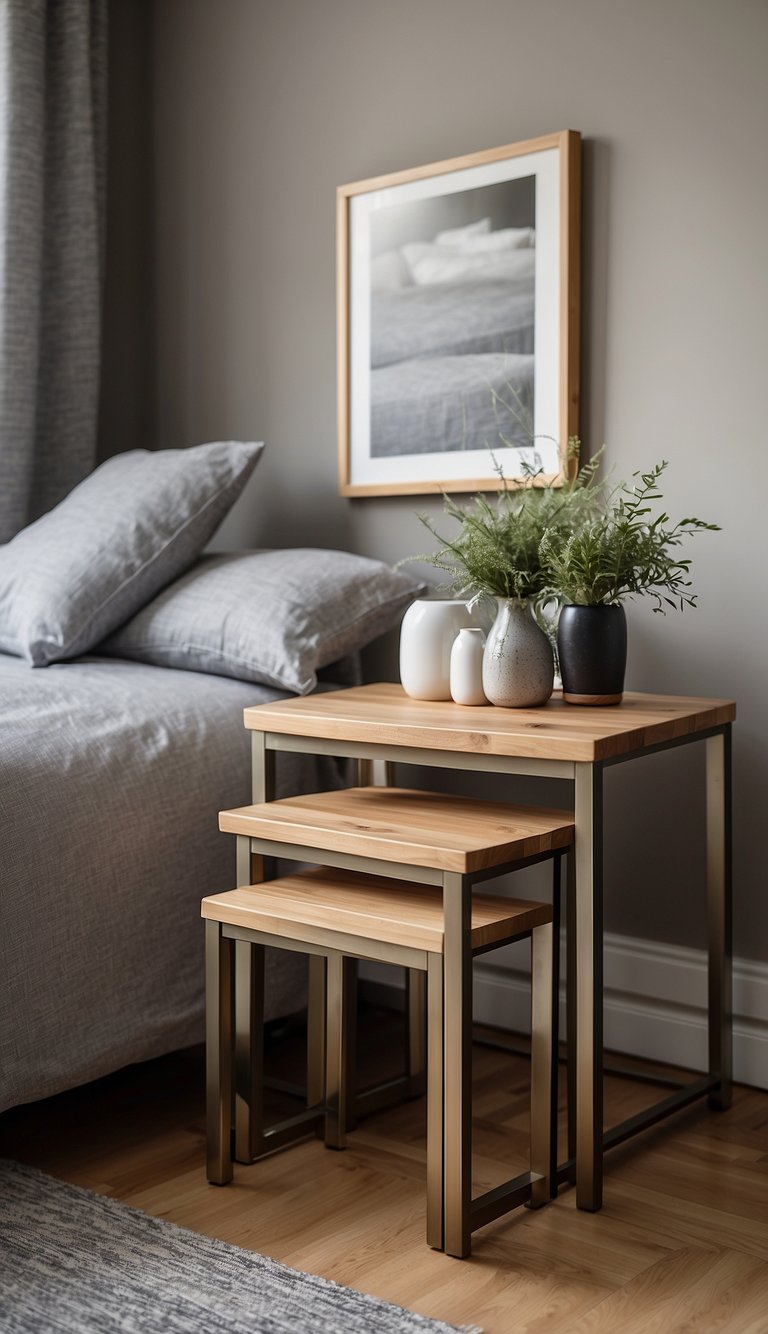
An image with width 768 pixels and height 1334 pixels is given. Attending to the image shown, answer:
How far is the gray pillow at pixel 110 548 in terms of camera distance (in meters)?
2.22

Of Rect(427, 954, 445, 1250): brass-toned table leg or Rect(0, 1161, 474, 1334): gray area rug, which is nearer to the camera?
Rect(0, 1161, 474, 1334): gray area rug

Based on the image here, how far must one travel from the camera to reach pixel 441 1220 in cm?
158

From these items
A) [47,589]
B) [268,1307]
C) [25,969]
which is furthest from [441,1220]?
[47,589]

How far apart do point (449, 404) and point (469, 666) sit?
0.71 meters

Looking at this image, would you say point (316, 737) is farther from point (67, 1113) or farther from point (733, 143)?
point (733, 143)

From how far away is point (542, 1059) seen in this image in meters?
1.68

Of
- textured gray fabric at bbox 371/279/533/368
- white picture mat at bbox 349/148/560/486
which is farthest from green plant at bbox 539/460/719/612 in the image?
textured gray fabric at bbox 371/279/533/368

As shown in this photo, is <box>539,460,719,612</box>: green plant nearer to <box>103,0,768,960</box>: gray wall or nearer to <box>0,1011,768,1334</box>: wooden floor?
<box>103,0,768,960</box>: gray wall

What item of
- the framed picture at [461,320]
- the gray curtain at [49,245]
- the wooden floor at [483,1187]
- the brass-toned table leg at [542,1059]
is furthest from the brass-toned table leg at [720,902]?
the gray curtain at [49,245]

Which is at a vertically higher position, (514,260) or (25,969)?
(514,260)

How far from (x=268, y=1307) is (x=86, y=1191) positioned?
1.29 ft

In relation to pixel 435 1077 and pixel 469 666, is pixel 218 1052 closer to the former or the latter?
pixel 435 1077

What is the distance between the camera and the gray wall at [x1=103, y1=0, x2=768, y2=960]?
207 cm

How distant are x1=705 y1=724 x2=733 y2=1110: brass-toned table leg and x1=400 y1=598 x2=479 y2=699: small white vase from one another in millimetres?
423
